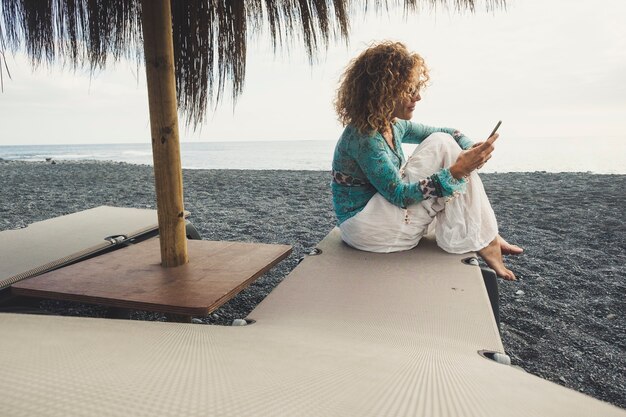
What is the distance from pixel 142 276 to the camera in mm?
1547

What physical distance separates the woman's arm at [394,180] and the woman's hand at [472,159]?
42 mm

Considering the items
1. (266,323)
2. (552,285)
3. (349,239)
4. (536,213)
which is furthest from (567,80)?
(266,323)

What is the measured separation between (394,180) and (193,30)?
115 cm

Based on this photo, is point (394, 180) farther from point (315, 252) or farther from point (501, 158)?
point (501, 158)

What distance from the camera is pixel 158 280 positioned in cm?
149

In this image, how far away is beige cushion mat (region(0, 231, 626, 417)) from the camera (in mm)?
464

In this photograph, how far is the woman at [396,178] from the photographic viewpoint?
1881mm

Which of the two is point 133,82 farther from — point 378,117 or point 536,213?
point 536,213

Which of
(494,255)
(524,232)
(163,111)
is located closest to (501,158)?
(524,232)

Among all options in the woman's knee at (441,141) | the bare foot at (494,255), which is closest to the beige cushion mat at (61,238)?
the woman's knee at (441,141)

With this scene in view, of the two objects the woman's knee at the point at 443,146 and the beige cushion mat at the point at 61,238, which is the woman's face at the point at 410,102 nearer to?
the woman's knee at the point at 443,146

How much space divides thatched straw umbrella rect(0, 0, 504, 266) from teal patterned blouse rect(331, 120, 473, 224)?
52 cm

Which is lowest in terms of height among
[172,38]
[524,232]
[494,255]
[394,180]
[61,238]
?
[524,232]

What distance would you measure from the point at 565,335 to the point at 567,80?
1578cm
